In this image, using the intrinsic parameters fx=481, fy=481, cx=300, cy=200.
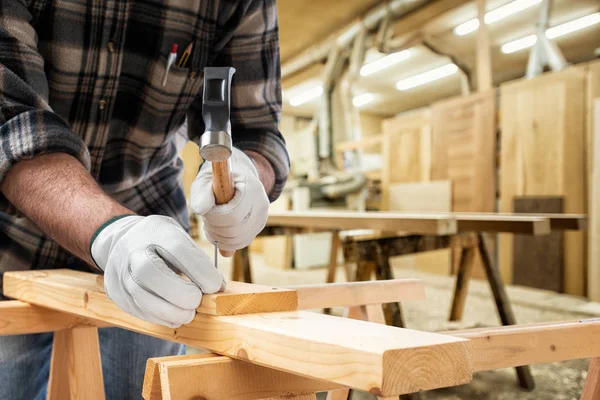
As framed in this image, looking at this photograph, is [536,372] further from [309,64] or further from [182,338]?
[309,64]

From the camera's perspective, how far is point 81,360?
1.01 metres

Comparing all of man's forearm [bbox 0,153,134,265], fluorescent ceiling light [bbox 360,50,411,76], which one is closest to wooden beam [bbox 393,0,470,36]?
fluorescent ceiling light [bbox 360,50,411,76]

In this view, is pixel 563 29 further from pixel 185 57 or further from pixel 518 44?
pixel 185 57

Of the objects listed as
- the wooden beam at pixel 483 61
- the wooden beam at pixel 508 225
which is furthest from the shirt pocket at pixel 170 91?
the wooden beam at pixel 483 61

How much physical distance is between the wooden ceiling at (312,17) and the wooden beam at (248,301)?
17.1 feet

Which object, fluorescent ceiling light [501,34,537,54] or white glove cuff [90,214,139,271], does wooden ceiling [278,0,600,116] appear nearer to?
fluorescent ceiling light [501,34,537,54]

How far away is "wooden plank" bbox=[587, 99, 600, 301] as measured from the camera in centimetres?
334

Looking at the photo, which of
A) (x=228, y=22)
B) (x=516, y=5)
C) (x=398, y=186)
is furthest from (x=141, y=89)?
(x=516, y=5)

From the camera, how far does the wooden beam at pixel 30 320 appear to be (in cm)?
95

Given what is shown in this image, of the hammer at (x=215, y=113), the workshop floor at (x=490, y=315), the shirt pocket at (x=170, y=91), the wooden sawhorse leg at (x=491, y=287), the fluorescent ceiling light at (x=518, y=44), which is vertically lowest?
the workshop floor at (x=490, y=315)

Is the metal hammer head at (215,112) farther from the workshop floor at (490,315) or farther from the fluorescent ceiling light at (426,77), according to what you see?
the fluorescent ceiling light at (426,77)

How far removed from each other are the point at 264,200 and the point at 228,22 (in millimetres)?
519

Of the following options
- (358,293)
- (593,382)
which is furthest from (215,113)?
(593,382)

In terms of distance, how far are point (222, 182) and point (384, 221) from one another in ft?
5.15
